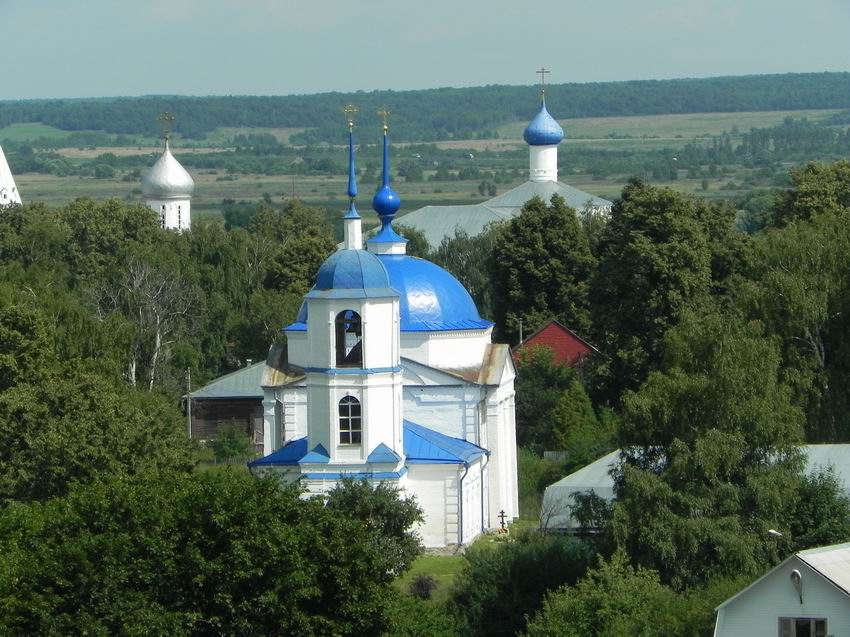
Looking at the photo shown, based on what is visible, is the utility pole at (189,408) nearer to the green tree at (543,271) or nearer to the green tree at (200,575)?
the green tree at (543,271)

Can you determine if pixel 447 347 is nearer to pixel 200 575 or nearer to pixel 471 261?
pixel 200 575

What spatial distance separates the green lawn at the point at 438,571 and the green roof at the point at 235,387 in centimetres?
1813

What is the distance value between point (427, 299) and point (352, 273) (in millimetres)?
3595

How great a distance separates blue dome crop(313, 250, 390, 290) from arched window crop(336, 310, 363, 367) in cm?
43

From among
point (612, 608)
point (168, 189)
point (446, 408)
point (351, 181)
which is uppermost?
point (351, 181)

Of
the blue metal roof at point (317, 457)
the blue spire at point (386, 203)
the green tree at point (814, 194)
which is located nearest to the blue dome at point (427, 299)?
the blue spire at point (386, 203)

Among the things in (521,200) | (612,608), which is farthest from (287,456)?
(521,200)

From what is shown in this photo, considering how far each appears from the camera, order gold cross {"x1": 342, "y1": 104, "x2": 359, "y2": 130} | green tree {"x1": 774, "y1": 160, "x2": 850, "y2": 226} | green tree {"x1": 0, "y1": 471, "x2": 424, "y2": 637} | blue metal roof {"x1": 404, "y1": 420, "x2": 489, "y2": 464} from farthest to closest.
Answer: green tree {"x1": 774, "y1": 160, "x2": 850, "y2": 226}, gold cross {"x1": 342, "y1": 104, "x2": 359, "y2": 130}, blue metal roof {"x1": 404, "y1": 420, "x2": 489, "y2": 464}, green tree {"x1": 0, "y1": 471, "x2": 424, "y2": 637}

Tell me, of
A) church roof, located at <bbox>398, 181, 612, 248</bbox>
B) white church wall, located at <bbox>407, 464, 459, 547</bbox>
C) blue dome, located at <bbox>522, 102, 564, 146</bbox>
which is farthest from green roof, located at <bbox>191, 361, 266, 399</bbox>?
blue dome, located at <bbox>522, 102, 564, 146</bbox>

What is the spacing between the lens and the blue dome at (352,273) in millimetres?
35750

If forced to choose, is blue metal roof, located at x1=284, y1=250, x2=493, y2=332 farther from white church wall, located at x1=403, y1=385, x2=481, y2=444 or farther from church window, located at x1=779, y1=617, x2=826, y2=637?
church window, located at x1=779, y1=617, x2=826, y2=637

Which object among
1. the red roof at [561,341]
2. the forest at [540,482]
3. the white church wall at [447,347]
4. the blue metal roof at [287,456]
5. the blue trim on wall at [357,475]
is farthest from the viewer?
the red roof at [561,341]

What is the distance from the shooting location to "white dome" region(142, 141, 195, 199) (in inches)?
4087

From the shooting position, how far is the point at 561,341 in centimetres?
5522
